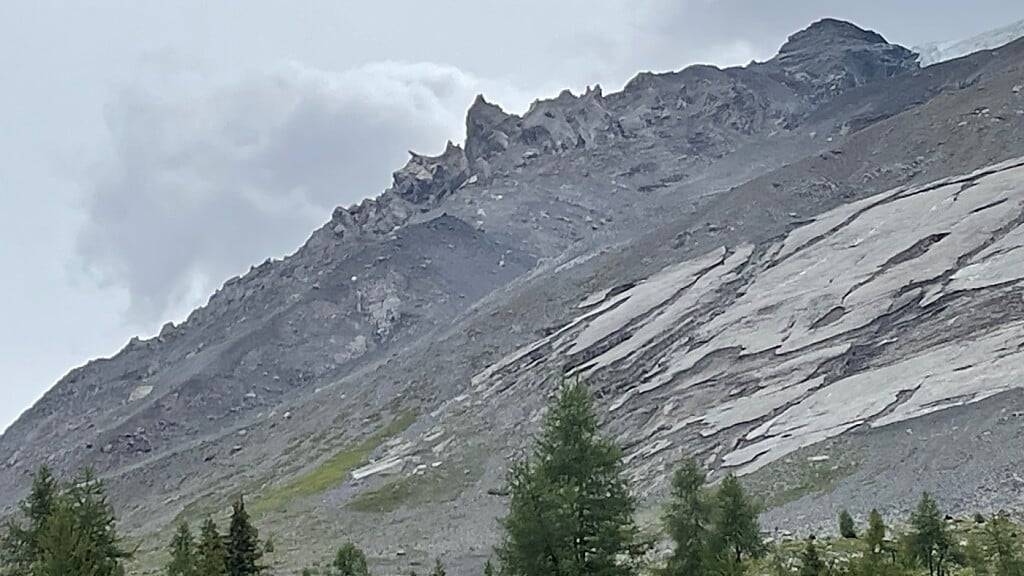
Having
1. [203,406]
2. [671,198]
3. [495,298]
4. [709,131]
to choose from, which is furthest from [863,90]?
[203,406]

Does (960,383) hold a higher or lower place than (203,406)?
lower

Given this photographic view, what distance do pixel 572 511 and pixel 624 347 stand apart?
60865 mm

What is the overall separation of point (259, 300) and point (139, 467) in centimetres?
5087

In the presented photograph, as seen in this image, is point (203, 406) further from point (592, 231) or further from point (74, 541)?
point (74, 541)

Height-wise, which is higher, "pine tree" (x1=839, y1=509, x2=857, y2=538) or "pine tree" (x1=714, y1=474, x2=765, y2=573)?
"pine tree" (x1=714, y1=474, x2=765, y2=573)

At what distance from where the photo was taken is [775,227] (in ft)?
311

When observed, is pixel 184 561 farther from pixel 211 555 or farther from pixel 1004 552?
pixel 1004 552

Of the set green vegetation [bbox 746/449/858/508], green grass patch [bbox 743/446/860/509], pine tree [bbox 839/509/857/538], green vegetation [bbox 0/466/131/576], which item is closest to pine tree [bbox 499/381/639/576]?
green vegetation [bbox 0/466/131/576]

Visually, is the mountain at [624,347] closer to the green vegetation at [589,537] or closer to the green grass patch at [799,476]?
the green grass patch at [799,476]

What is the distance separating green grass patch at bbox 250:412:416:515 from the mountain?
36 centimetres

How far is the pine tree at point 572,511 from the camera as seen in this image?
20.0 meters

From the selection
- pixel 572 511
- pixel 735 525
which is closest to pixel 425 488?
pixel 735 525

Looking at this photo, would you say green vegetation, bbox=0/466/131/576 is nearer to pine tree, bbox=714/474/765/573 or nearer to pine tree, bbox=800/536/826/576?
pine tree, bbox=800/536/826/576

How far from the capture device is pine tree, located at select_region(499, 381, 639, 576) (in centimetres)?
1995
